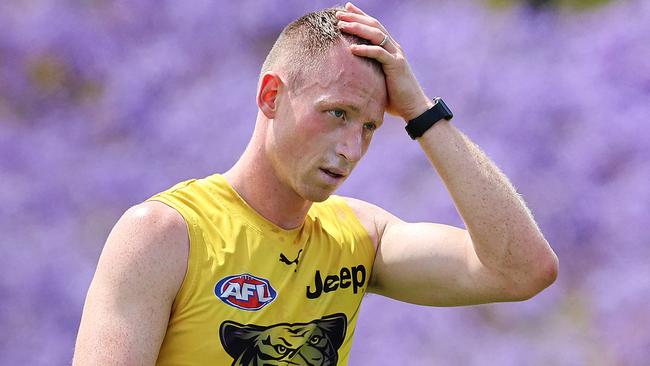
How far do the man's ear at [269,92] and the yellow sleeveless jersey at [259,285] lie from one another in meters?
0.25

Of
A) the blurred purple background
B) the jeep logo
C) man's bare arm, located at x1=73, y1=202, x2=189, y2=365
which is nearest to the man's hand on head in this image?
the jeep logo

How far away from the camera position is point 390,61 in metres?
2.90

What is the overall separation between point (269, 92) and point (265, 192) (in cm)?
28

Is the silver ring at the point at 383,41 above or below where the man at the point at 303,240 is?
above

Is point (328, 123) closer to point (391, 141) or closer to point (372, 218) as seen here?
point (372, 218)

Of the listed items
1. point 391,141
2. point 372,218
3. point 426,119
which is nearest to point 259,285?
point 372,218

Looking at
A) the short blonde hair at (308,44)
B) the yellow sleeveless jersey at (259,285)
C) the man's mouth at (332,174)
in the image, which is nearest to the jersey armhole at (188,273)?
the yellow sleeveless jersey at (259,285)

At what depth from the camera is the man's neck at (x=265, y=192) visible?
9.71 ft

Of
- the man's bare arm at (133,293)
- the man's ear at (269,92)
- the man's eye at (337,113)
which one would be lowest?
the man's bare arm at (133,293)

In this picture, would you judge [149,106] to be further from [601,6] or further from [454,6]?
[601,6]

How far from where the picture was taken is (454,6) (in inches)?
192

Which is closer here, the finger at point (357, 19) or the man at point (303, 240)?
the man at point (303, 240)

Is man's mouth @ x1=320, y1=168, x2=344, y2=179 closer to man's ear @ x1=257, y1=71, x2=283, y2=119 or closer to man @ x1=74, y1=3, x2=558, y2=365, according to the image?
man @ x1=74, y1=3, x2=558, y2=365

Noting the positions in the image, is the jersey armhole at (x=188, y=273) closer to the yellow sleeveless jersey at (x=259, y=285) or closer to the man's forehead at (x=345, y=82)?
the yellow sleeveless jersey at (x=259, y=285)
